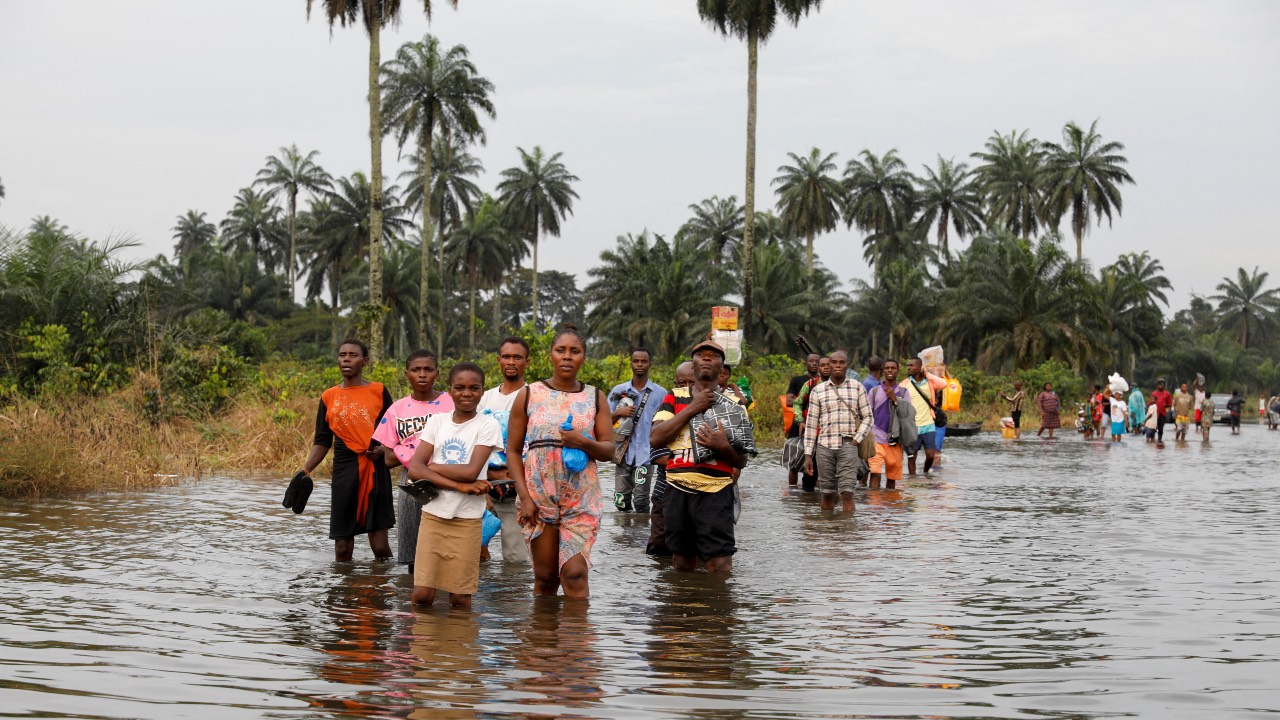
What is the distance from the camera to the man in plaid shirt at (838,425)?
1261 centimetres

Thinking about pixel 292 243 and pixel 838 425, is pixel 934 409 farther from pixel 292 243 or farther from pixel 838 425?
pixel 292 243

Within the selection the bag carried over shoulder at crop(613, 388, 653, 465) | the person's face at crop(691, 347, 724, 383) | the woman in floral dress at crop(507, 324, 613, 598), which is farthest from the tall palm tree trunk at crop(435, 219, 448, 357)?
the woman in floral dress at crop(507, 324, 613, 598)

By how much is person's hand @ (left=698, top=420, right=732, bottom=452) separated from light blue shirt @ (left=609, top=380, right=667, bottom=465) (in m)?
2.59

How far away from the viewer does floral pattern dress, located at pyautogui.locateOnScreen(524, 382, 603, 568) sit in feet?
23.5

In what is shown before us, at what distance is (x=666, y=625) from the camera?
23.1 ft

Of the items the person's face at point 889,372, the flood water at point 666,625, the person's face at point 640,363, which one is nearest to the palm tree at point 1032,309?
the person's face at point 889,372

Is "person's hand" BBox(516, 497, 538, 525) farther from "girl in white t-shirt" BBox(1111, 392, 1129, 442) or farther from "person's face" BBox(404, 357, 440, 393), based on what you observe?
"girl in white t-shirt" BBox(1111, 392, 1129, 442)

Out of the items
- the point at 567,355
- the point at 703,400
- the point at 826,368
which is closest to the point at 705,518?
the point at 703,400

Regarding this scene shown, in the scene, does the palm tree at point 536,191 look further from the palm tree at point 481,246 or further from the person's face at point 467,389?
the person's face at point 467,389

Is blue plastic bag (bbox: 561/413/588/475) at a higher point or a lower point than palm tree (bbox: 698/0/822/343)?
lower

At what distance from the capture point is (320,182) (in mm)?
79625

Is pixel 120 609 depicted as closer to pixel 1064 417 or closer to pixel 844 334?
pixel 1064 417

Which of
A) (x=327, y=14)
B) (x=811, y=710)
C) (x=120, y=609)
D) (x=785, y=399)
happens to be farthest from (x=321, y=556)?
(x=327, y=14)

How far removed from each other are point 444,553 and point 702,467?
6.10 ft
